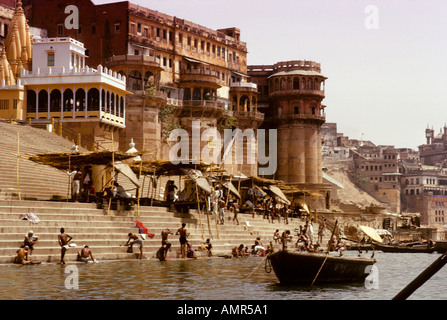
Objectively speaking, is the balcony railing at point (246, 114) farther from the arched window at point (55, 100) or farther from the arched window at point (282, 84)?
the arched window at point (55, 100)

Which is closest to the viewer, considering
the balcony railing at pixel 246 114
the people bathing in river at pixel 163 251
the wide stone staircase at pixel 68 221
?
the wide stone staircase at pixel 68 221

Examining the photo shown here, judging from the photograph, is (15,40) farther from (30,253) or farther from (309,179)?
(30,253)

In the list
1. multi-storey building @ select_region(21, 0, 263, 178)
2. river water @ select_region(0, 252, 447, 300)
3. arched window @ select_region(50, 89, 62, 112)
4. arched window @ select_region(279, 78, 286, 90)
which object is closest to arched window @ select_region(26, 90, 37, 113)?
arched window @ select_region(50, 89, 62, 112)

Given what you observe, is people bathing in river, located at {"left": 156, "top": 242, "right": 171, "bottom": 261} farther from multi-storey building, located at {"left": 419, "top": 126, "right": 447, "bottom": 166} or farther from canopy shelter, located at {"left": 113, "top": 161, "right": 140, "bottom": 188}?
multi-storey building, located at {"left": 419, "top": 126, "right": 447, "bottom": 166}

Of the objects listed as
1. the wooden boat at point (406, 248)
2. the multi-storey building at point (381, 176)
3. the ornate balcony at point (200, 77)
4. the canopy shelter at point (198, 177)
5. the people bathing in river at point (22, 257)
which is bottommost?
the wooden boat at point (406, 248)

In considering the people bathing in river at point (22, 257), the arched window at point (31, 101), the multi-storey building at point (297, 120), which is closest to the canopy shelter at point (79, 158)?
the people bathing in river at point (22, 257)

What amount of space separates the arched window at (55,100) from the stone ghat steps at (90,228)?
19.7 metres

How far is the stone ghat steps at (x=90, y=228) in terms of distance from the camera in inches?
892

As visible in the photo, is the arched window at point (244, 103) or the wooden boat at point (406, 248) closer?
the wooden boat at point (406, 248)

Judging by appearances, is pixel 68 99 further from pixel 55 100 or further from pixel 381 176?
pixel 381 176

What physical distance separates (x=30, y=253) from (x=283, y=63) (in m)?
60.0

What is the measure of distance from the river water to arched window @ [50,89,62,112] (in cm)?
2613

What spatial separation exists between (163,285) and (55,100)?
32.6 m
